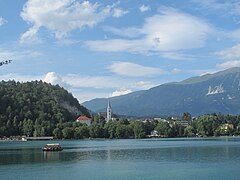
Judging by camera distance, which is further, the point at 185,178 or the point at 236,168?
the point at 236,168

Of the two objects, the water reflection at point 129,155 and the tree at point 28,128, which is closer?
the water reflection at point 129,155

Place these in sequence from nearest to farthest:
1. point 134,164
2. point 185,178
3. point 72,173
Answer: point 185,178
point 72,173
point 134,164

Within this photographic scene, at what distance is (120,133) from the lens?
625 ft

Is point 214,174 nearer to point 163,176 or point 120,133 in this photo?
point 163,176

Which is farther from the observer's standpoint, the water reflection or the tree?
the tree

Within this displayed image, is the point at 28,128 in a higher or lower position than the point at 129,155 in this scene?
higher

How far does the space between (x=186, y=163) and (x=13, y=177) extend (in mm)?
25817

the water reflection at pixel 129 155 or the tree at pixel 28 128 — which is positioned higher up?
the tree at pixel 28 128

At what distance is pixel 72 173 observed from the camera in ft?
181

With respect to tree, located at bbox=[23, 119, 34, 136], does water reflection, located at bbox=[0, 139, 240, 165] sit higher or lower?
lower

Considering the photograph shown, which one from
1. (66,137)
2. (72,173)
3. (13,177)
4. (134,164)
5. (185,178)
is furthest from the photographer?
(66,137)

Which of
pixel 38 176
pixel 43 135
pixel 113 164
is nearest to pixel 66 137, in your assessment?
pixel 43 135

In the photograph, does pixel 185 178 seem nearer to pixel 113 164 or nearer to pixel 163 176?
pixel 163 176

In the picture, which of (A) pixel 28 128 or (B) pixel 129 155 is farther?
(A) pixel 28 128
